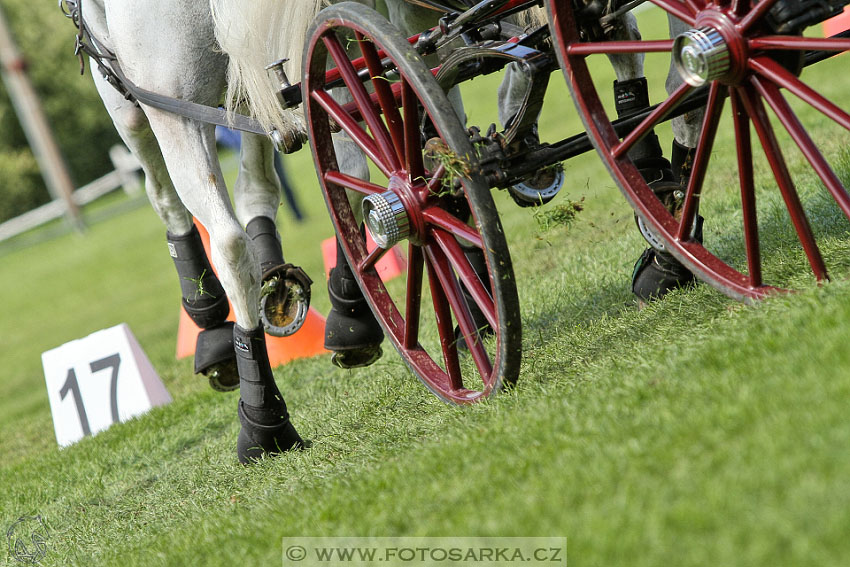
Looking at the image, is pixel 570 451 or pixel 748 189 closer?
pixel 570 451

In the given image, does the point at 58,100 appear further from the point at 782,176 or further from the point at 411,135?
the point at 782,176

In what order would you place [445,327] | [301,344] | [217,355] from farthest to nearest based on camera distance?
[301,344] → [217,355] → [445,327]

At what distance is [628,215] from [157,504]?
3.63 meters

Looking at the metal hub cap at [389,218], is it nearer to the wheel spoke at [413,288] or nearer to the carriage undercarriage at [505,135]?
the carriage undercarriage at [505,135]

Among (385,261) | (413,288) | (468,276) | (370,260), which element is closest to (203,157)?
(370,260)

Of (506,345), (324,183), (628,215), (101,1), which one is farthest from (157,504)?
(628,215)

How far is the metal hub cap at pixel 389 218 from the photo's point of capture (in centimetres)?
270

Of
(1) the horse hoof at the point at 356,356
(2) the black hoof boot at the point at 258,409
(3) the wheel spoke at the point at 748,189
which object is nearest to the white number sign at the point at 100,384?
(1) the horse hoof at the point at 356,356

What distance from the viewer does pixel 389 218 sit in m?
2.70

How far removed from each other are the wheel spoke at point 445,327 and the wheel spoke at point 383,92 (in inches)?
15.3

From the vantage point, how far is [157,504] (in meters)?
3.40

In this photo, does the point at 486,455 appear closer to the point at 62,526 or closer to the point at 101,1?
the point at 62,526

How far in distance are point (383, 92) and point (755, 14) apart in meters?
1.09

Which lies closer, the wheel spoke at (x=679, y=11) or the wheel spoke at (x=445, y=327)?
the wheel spoke at (x=679, y=11)
